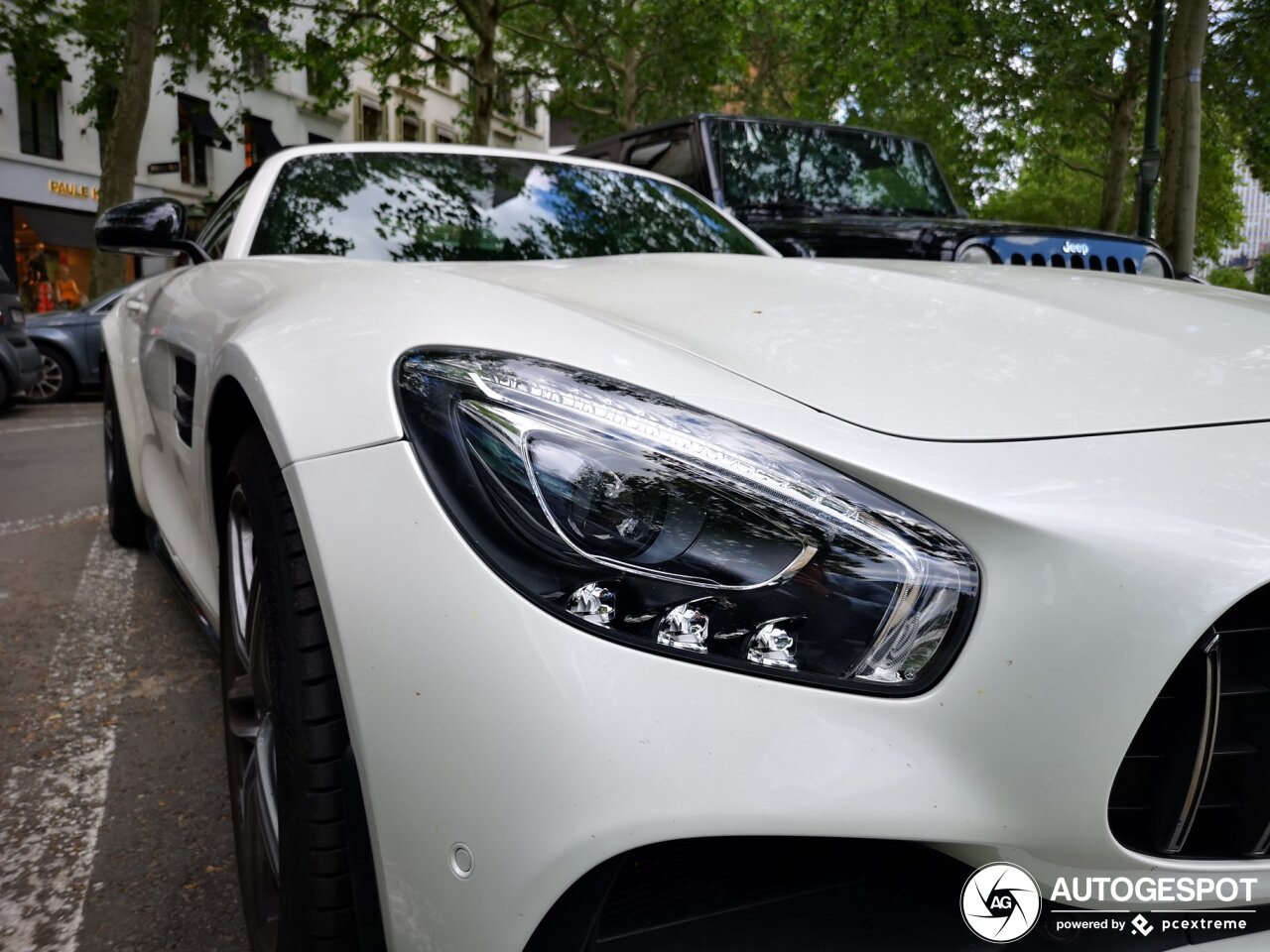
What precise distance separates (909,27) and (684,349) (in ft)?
56.7

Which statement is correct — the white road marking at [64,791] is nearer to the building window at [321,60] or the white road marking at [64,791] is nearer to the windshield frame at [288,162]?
the windshield frame at [288,162]

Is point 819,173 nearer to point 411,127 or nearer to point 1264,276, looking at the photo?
point 411,127

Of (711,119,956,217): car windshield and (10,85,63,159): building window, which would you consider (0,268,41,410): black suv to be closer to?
(711,119,956,217): car windshield

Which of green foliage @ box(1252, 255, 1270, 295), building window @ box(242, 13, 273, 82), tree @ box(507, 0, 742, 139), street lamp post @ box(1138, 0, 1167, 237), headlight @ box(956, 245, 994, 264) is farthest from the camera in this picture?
green foliage @ box(1252, 255, 1270, 295)

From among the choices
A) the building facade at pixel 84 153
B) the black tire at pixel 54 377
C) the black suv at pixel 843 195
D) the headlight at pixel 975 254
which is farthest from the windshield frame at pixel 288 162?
the building facade at pixel 84 153

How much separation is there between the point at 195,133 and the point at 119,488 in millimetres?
22006

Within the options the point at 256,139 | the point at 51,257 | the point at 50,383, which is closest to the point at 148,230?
the point at 50,383

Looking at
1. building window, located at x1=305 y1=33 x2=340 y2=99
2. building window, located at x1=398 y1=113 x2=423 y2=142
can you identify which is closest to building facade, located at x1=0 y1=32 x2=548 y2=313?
building window, located at x1=305 y1=33 x2=340 y2=99

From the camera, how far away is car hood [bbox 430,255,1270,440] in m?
1.24

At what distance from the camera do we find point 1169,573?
1.01 metres

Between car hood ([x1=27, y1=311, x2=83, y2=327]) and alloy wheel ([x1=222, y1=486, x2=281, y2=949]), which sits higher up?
alloy wheel ([x1=222, y1=486, x2=281, y2=949])

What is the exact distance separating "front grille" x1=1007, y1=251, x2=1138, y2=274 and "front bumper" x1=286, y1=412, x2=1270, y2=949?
510cm

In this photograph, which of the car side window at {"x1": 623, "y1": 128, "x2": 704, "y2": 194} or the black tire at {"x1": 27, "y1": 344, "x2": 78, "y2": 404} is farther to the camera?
the black tire at {"x1": 27, "y1": 344, "x2": 78, "y2": 404}

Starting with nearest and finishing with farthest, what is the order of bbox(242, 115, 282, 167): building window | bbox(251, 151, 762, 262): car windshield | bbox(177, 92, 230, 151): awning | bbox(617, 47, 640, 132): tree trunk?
bbox(251, 151, 762, 262): car windshield → bbox(177, 92, 230, 151): awning → bbox(617, 47, 640, 132): tree trunk → bbox(242, 115, 282, 167): building window
